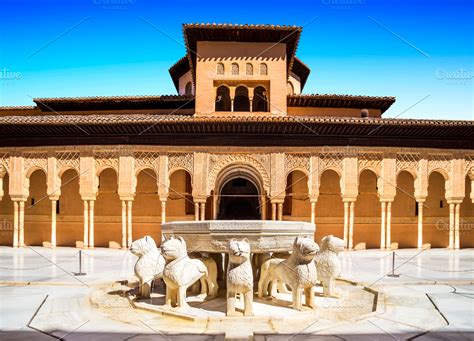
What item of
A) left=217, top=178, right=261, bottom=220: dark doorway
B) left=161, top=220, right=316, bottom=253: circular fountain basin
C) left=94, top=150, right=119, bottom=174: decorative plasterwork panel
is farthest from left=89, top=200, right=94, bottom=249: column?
left=161, top=220, right=316, bottom=253: circular fountain basin

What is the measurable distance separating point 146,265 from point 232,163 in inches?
433

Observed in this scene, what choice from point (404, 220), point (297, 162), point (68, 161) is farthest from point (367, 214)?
point (68, 161)

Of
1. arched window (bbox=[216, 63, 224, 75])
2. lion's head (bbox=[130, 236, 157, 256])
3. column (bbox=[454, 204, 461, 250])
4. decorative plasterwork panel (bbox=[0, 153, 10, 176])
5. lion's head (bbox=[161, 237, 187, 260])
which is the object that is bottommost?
column (bbox=[454, 204, 461, 250])

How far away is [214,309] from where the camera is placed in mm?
5543

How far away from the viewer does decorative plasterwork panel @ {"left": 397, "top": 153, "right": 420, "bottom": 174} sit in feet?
57.1

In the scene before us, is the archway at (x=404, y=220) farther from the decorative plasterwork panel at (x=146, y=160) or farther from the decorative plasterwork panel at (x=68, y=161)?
the decorative plasterwork panel at (x=68, y=161)

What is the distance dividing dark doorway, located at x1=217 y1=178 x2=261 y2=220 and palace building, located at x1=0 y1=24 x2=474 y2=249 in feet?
9.87

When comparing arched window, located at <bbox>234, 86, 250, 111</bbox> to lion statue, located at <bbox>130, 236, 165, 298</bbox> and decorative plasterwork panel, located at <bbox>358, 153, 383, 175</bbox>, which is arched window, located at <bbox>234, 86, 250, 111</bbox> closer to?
decorative plasterwork panel, located at <bbox>358, 153, 383, 175</bbox>

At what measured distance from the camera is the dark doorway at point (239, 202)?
22984 millimetres

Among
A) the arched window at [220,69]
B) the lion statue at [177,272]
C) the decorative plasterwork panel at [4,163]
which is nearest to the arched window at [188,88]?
the arched window at [220,69]

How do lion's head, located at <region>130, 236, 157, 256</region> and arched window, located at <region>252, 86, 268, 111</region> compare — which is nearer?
lion's head, located at <region>130, 236, 157, 256</region>

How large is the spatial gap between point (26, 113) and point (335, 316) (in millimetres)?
21690

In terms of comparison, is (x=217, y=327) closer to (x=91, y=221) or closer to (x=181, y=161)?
(x=181, y=161)

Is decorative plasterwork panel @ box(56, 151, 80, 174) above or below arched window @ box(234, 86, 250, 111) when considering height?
below
